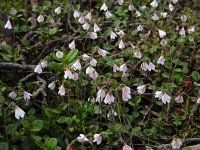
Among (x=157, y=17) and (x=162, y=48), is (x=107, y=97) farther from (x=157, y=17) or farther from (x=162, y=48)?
(x=157, y=17)

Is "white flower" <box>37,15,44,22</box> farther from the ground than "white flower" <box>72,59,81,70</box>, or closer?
farther from the ground

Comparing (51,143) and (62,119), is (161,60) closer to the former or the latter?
(62,119)

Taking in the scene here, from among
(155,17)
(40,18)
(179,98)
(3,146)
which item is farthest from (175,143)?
(40,18)

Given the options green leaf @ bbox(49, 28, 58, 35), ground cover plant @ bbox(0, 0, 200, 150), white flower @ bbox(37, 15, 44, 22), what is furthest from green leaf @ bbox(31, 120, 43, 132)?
white flower @ bbox(37, 15, 44, 22)

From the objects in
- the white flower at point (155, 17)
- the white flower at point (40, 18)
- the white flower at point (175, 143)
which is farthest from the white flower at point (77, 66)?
the white flower at point (155, 17)

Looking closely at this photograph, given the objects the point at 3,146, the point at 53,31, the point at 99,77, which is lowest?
the point at 3,146

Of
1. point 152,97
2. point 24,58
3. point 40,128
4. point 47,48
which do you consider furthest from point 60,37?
point 40,128

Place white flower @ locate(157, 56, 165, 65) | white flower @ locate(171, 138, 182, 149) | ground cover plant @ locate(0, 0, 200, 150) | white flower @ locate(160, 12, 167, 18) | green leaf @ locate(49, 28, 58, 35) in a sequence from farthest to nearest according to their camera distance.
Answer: white flower @ locate(160, 12, 167, 18) → green leaf @ locate(49, 28, 58, 35) → white flower @ locate(157, 56, 165, 65) → ground cover plant @ locate(0, 0, 200, 150) → white flower @ locate(171, 138, 182, 149)

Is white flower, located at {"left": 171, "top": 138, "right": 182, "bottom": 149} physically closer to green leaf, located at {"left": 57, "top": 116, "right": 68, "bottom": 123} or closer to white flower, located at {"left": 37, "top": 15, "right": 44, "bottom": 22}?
green leaf, located at {"left": 57, "top": 116, "right": 68, "bottom": 123}
